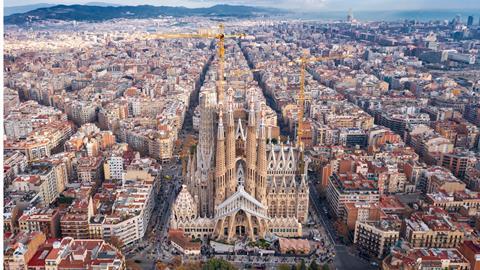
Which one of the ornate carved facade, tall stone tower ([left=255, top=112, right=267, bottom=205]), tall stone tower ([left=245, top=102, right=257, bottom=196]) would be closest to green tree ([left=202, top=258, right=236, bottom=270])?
the ornate carved facade

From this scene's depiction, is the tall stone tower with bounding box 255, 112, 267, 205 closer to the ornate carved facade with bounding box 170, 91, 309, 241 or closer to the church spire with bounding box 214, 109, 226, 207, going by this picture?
the ornate carved facade with bounding box 170, 91, 309, 241

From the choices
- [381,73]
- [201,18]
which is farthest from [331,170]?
[201,18]

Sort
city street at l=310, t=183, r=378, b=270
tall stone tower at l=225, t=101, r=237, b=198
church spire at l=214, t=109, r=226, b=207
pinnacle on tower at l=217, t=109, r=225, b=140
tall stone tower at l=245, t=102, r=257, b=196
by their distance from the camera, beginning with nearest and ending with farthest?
city street at l=310, t=183, r=378, b=270, pinnacle on tower at l=217, t=109, r=225, b=140, church spire at l=214, t=109, r=226, b=207, tall stone tower at l=225, t=101, r=237, b=198, tall stone tower at l=245, t=102, r=257, b=196

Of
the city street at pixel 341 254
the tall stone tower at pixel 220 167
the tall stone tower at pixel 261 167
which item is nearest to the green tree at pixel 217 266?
the tall stone tower at pixel 220 167

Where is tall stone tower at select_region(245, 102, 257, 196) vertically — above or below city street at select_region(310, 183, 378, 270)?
above

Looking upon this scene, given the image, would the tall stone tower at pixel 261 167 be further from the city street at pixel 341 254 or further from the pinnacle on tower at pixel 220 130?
the city street at pixel 341 254

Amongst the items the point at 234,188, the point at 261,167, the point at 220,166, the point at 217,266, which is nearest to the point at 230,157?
the point at 220,166

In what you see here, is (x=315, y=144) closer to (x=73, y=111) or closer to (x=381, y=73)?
(x=73, y=111)

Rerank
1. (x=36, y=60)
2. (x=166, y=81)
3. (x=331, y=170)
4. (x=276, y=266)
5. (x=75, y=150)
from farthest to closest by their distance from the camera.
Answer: (x=36, y=60)
(x=166, y=81)
(x=75, y=150)
(x=331, y=170)
(x=276, y=266)
